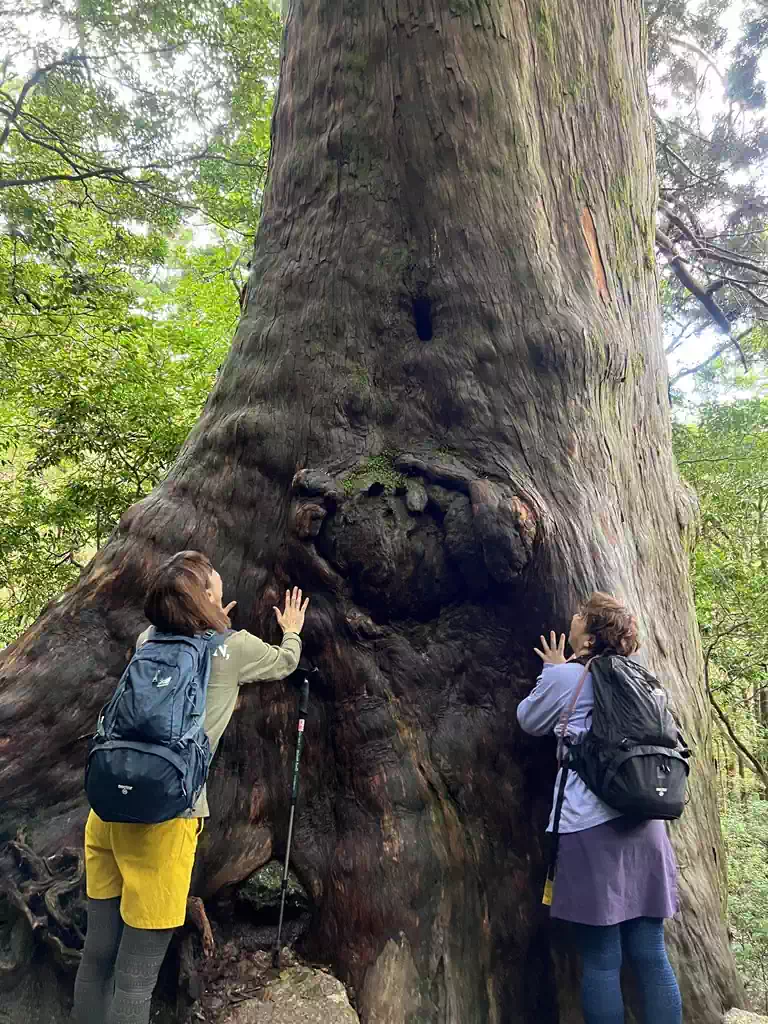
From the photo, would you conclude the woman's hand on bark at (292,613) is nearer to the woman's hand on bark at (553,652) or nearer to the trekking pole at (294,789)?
the trekking pole at (294,789)

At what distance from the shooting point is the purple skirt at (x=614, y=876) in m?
2.17

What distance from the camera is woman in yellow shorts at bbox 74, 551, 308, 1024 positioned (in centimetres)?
194

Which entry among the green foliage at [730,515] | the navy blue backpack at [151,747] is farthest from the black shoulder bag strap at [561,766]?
the green foliage at [730,515]

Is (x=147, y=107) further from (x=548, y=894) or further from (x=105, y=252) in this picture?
(x=548, y=894)

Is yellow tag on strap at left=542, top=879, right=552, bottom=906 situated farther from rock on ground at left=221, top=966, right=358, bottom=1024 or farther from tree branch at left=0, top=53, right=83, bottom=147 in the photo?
tree branch at left=0, top=53, right=83, bottom=147

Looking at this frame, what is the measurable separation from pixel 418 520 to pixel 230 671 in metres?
1.06

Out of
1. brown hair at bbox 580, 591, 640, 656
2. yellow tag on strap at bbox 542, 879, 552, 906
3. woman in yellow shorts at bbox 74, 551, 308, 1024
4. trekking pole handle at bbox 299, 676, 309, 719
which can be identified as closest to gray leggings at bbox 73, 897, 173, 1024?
woman in yellow shorts at bbox 74, 551, 308, 1024

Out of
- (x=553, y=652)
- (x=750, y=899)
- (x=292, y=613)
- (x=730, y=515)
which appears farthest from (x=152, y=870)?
(x=730, y=515)

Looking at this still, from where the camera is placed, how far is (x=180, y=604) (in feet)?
6.95

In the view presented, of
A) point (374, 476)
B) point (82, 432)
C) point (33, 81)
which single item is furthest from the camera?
point (33, 81)

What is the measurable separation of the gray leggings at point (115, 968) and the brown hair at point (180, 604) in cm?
94

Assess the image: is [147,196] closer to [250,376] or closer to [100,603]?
[250,376]

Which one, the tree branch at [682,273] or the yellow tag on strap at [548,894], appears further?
the tree branch at [682,273]

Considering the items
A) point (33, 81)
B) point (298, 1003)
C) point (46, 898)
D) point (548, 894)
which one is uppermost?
point (33, 81)
